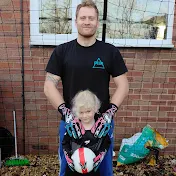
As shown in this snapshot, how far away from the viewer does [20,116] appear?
4309mm

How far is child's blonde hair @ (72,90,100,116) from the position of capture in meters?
2.26

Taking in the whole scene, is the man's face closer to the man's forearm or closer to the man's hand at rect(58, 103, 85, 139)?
the man's forearm

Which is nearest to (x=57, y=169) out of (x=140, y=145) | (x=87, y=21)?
(x=140, y=145)

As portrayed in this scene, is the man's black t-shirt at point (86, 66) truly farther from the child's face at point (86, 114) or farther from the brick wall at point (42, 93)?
the brick wall at point (42, 93)

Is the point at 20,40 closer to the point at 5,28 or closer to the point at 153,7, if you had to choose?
the point at 5,28

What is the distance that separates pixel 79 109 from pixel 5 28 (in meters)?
2.26

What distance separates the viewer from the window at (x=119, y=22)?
409 cm

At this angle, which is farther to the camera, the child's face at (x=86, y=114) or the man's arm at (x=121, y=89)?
the man's arm at (x=121, y=89)

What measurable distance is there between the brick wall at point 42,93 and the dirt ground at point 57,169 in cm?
23

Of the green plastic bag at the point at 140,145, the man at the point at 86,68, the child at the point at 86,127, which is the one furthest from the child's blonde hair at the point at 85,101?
the green plastic bag at the point at 140,145

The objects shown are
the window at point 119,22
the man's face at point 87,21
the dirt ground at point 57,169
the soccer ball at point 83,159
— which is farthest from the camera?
the window at point 119,22

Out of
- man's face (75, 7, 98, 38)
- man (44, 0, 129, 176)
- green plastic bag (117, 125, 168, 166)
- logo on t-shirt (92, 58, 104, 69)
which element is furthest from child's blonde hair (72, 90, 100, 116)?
green plastic bag (117, 125, 168, 166)

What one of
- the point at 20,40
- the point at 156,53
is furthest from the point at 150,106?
the point at 20,40

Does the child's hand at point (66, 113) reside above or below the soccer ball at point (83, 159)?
above
